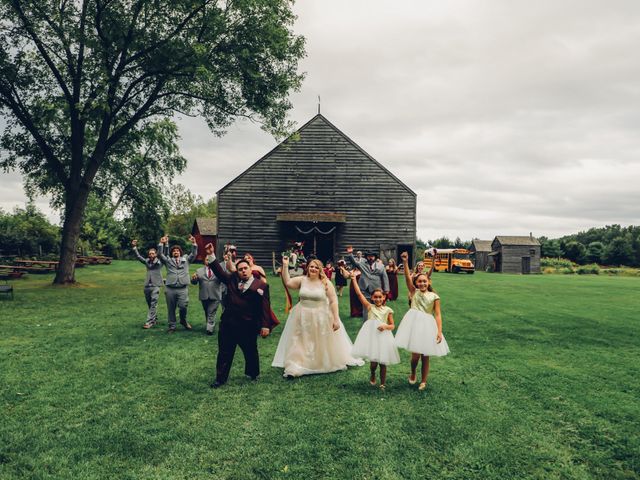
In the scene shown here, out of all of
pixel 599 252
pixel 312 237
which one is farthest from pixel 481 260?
pixel 312 237

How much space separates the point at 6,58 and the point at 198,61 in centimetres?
909

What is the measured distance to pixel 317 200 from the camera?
3061 centimetres

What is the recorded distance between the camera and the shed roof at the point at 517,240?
Result: 59.6 metres

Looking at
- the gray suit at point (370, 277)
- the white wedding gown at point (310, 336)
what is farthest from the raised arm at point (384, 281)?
the white wedding gown at point (310, 336)

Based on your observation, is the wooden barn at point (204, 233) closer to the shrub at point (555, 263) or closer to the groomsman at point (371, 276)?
the groomsman at point (371, 276)

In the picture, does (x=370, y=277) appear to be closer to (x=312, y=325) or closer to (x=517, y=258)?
(x=312, y=325)

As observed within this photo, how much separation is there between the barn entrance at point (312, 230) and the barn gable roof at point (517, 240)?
122ft

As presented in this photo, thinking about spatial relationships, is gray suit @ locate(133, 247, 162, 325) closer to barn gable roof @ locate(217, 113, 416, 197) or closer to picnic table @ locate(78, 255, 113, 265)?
barn gable roof @ locate(217, 113, 416, 197)

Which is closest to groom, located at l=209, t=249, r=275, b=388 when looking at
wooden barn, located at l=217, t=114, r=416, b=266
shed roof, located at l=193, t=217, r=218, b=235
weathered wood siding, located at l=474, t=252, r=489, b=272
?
wooden barn, located at l=217, t=114, r=416, b=266

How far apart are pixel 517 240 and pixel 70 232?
54.0 metres

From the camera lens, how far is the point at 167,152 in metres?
32.3

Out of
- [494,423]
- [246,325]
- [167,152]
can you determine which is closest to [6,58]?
[167,152]

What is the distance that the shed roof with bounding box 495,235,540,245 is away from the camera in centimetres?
5959

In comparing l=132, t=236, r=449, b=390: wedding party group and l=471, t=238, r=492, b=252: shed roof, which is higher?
l=471, t=238, r=492, b=252: shed roof
